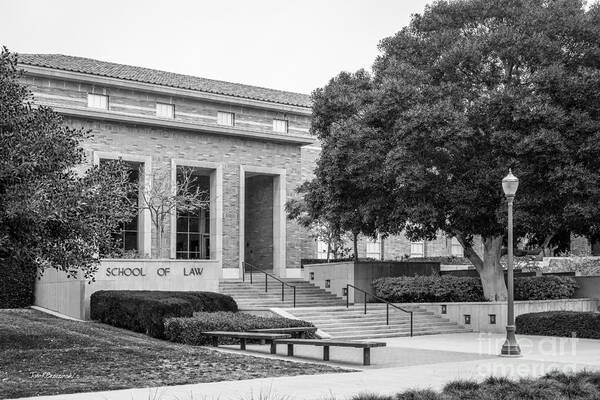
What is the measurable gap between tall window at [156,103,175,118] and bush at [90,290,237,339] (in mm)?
15959

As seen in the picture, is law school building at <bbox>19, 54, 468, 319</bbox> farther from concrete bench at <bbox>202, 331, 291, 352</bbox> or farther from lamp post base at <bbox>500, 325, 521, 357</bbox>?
lamp post base at <bbox>500, 325, 521, 357</bbox>

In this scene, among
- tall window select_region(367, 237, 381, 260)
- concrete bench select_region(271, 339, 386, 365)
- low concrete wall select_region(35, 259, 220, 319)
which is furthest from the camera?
tall window select_region(367, 237, 381, 260)

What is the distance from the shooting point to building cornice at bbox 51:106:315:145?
3458cm

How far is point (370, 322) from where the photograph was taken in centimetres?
2752

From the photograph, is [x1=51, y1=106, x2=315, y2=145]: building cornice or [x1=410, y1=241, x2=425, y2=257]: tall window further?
[x1=410, y1=241, x2=425, y2=257]: tall window

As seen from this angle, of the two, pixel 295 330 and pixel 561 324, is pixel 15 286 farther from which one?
pixel 561 324

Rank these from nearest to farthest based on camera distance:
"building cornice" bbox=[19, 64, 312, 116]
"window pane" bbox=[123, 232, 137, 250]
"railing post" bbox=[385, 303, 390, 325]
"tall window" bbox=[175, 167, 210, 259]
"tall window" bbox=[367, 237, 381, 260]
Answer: "railing post" bbox=[385, 303, 390, 325] < "building cornice" bbox=[19, 64, 312, 116] < "window pane" bbox=[123, 232, 137, 250] < "tall window" bbox=[175, 167, 210, 259] < "tall window" bbox=[367, 237, 381, 260]

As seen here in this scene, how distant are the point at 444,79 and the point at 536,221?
239 inches

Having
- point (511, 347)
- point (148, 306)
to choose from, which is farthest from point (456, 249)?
point (511, 347)

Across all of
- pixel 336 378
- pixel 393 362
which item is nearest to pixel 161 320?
pixel 393 362

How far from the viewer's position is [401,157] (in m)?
26.4

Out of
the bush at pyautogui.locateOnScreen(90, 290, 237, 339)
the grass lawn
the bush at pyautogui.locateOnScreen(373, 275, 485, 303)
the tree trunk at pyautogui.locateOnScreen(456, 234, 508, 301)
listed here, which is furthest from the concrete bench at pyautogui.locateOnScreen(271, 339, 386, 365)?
the tree trunk at pyautogui.locateOnScreen(456, 234, 508, 301)

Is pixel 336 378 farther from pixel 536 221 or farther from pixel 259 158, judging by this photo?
pixel 259 158

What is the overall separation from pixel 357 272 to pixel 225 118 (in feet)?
44.4
